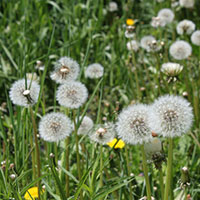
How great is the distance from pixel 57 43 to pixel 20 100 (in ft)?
7.88

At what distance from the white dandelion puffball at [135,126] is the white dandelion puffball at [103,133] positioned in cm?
35

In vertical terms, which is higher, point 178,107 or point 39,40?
point 39,40

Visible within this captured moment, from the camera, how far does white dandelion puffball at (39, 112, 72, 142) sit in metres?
1.51

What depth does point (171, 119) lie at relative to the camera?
109 centimetres

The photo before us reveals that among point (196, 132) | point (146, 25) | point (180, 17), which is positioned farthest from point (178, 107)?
point (180, 17)

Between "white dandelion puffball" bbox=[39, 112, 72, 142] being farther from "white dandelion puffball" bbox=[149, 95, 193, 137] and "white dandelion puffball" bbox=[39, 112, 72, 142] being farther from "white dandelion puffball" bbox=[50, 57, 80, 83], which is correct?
"white dandelion puffball" bbox=[149, 95, 193, 137]

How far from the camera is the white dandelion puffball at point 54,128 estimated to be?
1512mm

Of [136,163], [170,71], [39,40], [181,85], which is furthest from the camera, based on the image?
[39,40]

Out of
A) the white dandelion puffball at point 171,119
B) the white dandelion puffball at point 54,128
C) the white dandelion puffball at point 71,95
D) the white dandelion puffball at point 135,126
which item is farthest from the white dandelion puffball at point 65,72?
the white dandelion puffball at point 171,119

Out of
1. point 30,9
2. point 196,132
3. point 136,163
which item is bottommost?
point 136,163

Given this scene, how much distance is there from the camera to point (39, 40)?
355cm

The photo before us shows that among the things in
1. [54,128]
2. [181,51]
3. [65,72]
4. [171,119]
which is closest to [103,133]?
[54,128]

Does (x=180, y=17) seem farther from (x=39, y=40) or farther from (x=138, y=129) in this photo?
(x=138, y=129)

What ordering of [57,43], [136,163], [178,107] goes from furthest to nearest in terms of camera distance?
1. [57,43]
2. [136,163]
3. [178,107]
